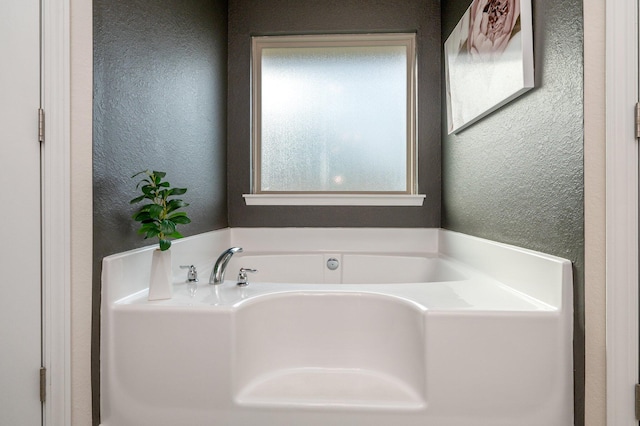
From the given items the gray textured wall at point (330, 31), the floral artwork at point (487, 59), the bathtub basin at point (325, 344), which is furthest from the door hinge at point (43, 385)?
the floral artwork at point (487, 59)

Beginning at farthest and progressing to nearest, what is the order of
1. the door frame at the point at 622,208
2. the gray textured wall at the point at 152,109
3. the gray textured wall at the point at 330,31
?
the gray textured wall at the point at 330,31 < the gray textured wall at the point at 152,109 < the door frame at the point at 622,208

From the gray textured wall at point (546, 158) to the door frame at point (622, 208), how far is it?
0.21 feet

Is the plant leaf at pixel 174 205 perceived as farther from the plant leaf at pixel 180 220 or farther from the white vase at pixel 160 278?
the white vase at pixel 160 278

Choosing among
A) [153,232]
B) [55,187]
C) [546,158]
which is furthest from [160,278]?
[546,158]

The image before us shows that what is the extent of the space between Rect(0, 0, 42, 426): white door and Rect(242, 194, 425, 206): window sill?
1425 millimetres

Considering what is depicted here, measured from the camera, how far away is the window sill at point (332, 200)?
2.46 m

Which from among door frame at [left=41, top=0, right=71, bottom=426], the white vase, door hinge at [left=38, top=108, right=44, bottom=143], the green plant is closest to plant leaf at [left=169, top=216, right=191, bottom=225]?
the green plant

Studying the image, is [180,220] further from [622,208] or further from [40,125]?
[622,208]

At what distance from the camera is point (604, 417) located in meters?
1.02

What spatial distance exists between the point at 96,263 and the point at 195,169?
2.84 feet

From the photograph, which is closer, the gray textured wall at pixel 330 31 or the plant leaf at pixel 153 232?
the plant leaf at pixel 153 232

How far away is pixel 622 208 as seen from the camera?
982mm

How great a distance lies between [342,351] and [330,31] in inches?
81.0

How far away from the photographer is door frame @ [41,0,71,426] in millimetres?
1150
